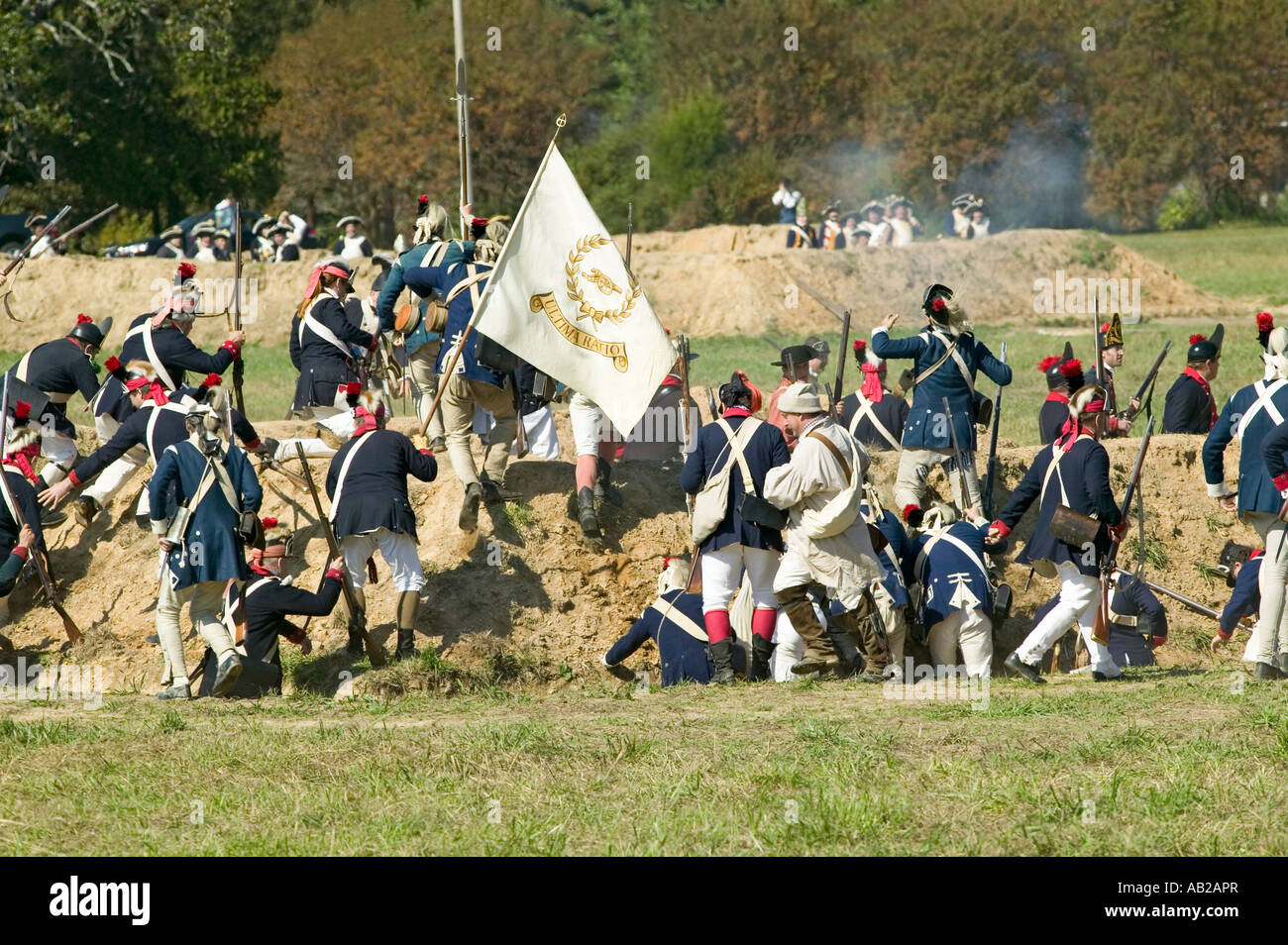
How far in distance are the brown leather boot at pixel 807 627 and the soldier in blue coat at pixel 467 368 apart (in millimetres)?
2707

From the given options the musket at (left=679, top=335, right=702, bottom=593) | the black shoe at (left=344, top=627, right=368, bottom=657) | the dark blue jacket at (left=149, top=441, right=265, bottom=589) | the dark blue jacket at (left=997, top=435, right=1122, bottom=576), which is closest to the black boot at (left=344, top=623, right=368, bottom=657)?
the black shoe at (left=344, top=627, right=368, bottom=657)

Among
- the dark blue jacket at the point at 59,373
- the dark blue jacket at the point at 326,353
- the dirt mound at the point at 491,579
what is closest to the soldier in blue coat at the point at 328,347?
the dark blue jacket at the point at 326,353

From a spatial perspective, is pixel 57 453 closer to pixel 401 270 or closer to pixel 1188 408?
pixel 401 270

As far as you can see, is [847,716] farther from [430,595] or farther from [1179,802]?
[430,595]

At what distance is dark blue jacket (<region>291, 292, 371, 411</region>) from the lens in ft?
46.4

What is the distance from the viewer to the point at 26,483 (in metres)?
12.8

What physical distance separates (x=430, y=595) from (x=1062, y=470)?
454cm

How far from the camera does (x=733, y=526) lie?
11484 mm

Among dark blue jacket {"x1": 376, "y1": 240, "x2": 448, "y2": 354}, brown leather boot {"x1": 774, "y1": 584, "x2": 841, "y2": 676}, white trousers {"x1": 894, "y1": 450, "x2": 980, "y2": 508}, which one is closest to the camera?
brown leather boot {"x1": 774, "y1": 584, "x2": 841, "y2": 676}

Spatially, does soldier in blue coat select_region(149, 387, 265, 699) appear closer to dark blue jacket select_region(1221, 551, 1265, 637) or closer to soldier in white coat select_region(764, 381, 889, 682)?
soldier in white coat select_region(764, 381, 889, 682)

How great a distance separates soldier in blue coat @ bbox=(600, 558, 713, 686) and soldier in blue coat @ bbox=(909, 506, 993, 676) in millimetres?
1499

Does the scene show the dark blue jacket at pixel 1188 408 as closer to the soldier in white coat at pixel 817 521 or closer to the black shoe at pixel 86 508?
the soldier in white coat at pixel 817 521

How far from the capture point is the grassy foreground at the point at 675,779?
7.80 meters
